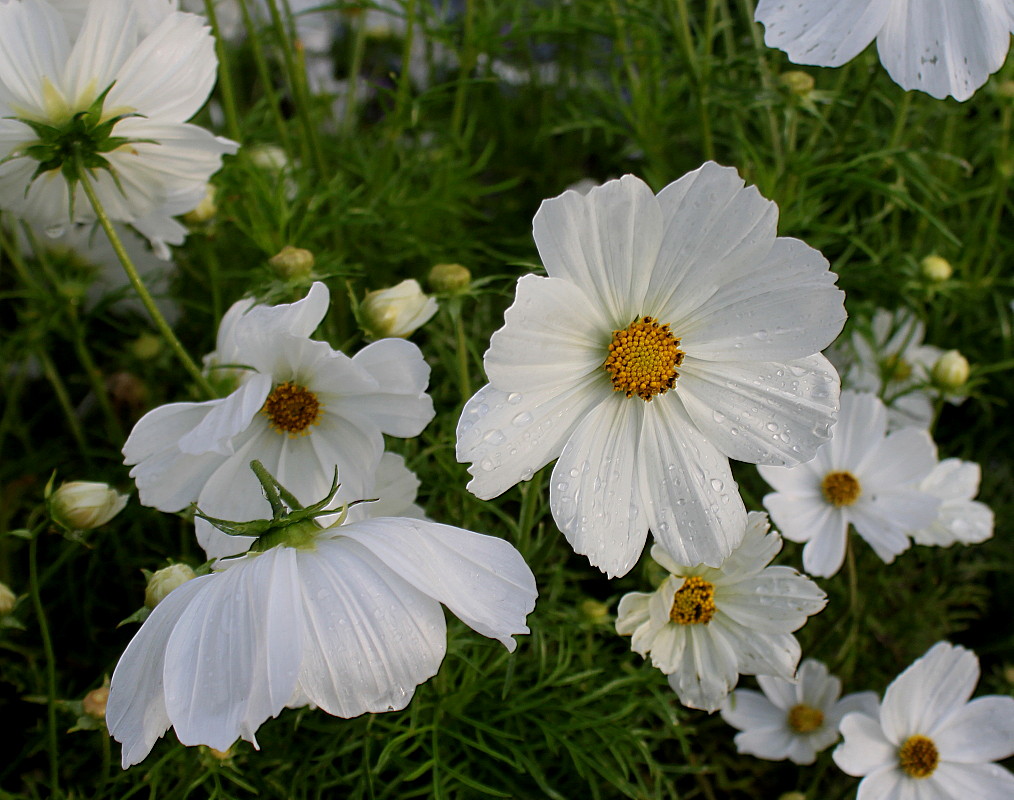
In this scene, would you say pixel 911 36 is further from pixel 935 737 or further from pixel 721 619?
pixel 935 737

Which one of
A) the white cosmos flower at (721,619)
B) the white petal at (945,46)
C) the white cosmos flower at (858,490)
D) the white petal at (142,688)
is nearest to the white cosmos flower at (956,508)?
the white cosmos flower at (858,490)

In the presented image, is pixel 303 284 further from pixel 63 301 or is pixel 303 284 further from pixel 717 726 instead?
pixel 717 726

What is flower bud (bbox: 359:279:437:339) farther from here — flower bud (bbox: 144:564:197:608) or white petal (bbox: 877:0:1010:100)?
white petal (bbox: 877:0:1010:100)

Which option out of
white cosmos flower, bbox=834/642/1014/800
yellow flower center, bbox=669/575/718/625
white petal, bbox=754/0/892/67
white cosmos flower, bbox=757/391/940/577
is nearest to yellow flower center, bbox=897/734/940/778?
white cosmos flower, bbox=834/642/1014/800

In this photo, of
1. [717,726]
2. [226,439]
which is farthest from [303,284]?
[717,726]

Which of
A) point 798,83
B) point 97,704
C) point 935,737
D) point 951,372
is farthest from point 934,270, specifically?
point 97,704
